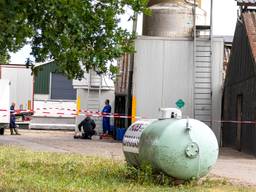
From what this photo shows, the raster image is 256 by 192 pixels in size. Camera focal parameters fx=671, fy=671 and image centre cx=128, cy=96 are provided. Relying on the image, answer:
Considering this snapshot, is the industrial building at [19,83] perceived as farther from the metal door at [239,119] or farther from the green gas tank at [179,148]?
the green gas tank at [179,148]

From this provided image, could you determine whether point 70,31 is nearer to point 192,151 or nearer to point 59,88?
point 192,151

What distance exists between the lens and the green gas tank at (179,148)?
1148cm

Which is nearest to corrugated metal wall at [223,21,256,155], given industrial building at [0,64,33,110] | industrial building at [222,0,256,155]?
industrial building at [222,0,256,155]

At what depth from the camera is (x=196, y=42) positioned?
28.1m

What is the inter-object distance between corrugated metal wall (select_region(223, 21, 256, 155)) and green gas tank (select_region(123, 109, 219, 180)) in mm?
11022

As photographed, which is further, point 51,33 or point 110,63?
point 110,63

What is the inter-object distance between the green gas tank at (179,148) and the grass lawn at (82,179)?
0.27 meters

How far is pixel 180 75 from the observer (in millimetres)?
28234

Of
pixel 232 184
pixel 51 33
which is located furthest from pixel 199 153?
pixel 51 33

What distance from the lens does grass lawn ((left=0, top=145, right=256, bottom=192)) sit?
35.9 feet

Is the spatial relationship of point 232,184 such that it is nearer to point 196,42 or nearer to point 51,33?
point 51,33

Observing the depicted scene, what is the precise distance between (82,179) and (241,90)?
47.8ft

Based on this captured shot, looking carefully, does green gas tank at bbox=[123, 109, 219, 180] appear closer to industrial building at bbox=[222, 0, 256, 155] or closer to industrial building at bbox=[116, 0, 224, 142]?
industrial building at bbox=[222, 0, 256, 155]

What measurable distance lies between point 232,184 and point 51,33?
5257 mm
